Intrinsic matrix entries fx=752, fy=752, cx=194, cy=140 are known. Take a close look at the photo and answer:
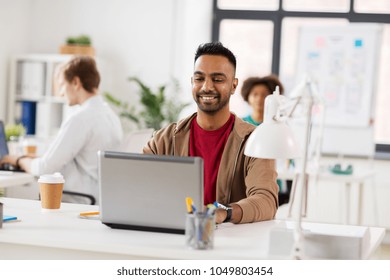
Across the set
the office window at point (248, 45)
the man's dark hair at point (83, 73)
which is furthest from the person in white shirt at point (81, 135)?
the office window at point (248, 45)

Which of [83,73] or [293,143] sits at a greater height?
[83,73]

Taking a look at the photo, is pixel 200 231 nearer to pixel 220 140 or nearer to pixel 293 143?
pixel 293 143

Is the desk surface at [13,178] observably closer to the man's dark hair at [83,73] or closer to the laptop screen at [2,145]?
the laptop screen at [2,145]

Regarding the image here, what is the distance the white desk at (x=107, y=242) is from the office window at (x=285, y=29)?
168 inches

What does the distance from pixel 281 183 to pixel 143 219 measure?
116 inches

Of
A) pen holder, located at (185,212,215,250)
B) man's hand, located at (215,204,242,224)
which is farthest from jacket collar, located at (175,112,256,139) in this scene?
pen holder, located at (185,212,215,250)

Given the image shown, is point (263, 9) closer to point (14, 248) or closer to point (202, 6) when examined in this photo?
point (202, 6)

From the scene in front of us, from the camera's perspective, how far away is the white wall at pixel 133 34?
6.80 metres

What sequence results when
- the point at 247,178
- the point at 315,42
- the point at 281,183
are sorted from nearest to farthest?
the point at 247,178
the point at 281,183
the point at 315,42

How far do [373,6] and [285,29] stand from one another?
32.2 inches

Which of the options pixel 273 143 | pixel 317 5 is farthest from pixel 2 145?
pixel 317 5

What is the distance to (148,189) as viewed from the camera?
2430 millimetres

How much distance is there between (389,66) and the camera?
22.2 ft
